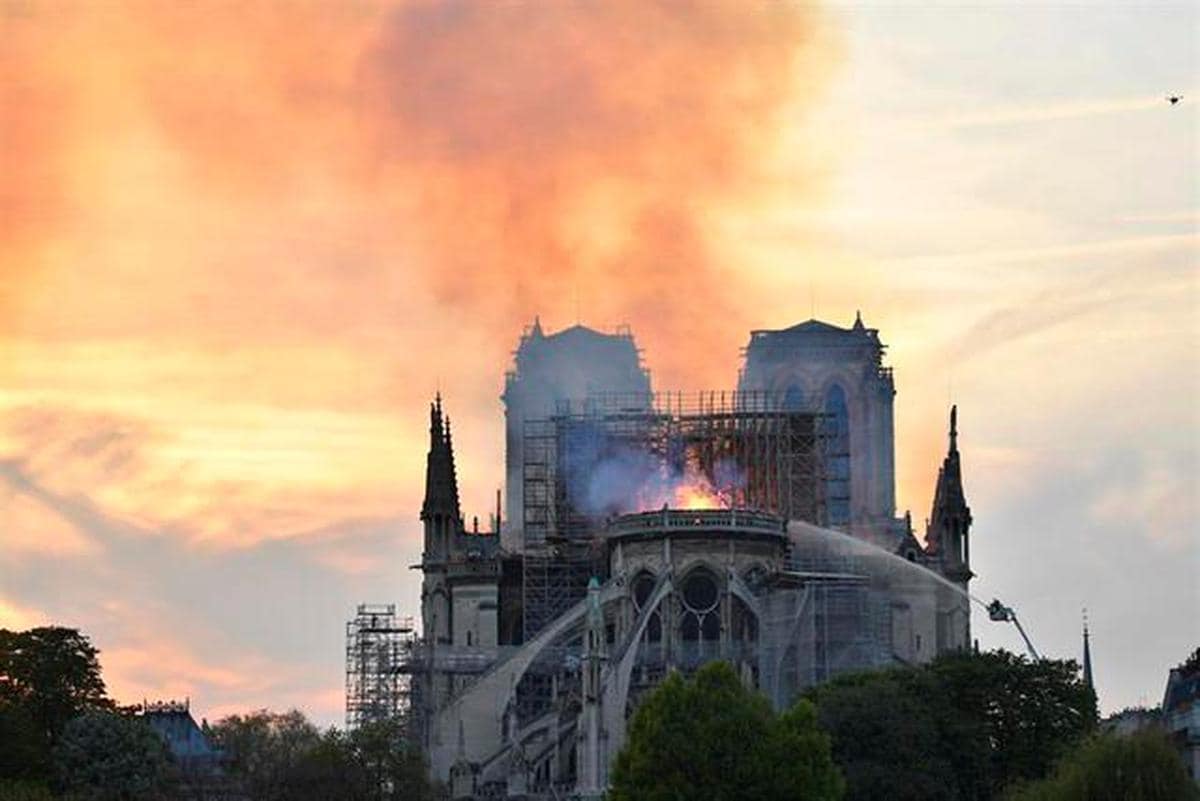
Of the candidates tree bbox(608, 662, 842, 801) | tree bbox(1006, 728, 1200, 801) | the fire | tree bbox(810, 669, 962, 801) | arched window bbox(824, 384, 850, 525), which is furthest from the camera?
arched window bbox(824, 384, 850, 525)

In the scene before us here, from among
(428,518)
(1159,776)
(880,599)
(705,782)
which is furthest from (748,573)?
(1159,776)

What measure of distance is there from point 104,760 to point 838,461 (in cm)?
5320

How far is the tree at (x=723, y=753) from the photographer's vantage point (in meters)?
128

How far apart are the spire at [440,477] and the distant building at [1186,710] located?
1669 inches

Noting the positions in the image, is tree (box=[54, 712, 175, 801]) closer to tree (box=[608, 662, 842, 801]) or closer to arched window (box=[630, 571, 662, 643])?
arched window (box=[630, 571, 662, 643])

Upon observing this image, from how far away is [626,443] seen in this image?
606 ft

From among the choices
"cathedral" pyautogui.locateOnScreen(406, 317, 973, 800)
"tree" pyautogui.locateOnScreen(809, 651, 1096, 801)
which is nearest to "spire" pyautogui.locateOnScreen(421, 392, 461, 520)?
"cathedral" pyautogui.locateOnScreen(406, 317, 973, 800)

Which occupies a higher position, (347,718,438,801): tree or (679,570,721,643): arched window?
(679,570,721,643): arched window

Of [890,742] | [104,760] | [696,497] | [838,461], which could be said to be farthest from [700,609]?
[838,461]

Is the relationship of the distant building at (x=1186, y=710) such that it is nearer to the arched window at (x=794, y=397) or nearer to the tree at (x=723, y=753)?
the tree at (x=723, y=753)

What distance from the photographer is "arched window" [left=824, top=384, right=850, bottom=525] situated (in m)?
196

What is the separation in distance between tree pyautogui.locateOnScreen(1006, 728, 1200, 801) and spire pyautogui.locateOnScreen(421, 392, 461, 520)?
72.3m

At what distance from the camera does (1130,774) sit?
381 feet

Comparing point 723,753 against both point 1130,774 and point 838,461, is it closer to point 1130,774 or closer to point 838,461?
point 1130,774
